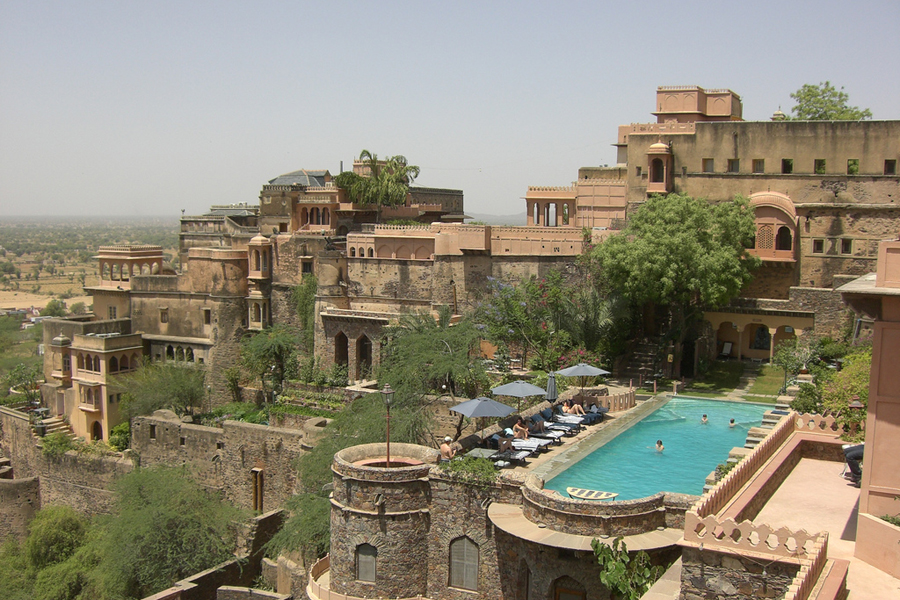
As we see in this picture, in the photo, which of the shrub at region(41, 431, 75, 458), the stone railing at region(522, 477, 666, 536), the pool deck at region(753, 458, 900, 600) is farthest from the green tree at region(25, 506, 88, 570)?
the pool deck at region(753, 458, 900, 600)

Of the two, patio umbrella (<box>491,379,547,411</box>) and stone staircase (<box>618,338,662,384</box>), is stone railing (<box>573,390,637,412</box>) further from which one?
stone staircase (<box>618,338,662,384</box>)

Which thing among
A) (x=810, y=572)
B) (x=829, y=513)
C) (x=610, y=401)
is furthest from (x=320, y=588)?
(x=810, y=572)

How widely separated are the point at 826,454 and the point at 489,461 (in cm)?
650

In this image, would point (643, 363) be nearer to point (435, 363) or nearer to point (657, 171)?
point (435, 363)

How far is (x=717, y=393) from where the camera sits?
99.2 ft

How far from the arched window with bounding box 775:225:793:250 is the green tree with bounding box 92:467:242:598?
22.5 m

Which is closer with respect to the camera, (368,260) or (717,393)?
(717,393)

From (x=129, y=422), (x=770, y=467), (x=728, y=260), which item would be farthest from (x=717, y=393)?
(x=129, y=422)

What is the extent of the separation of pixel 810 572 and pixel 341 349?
28.9 meters

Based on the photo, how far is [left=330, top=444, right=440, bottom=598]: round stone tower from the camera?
18.5m

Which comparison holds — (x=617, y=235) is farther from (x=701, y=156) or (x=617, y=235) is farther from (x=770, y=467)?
(x=770, y=467)

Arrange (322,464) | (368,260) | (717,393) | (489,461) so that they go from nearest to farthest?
(489,461), (322,464), (717,393), (368,260)

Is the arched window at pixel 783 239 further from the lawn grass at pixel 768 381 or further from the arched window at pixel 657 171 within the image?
the arched window at pixel 657 171

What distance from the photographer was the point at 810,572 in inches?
422
